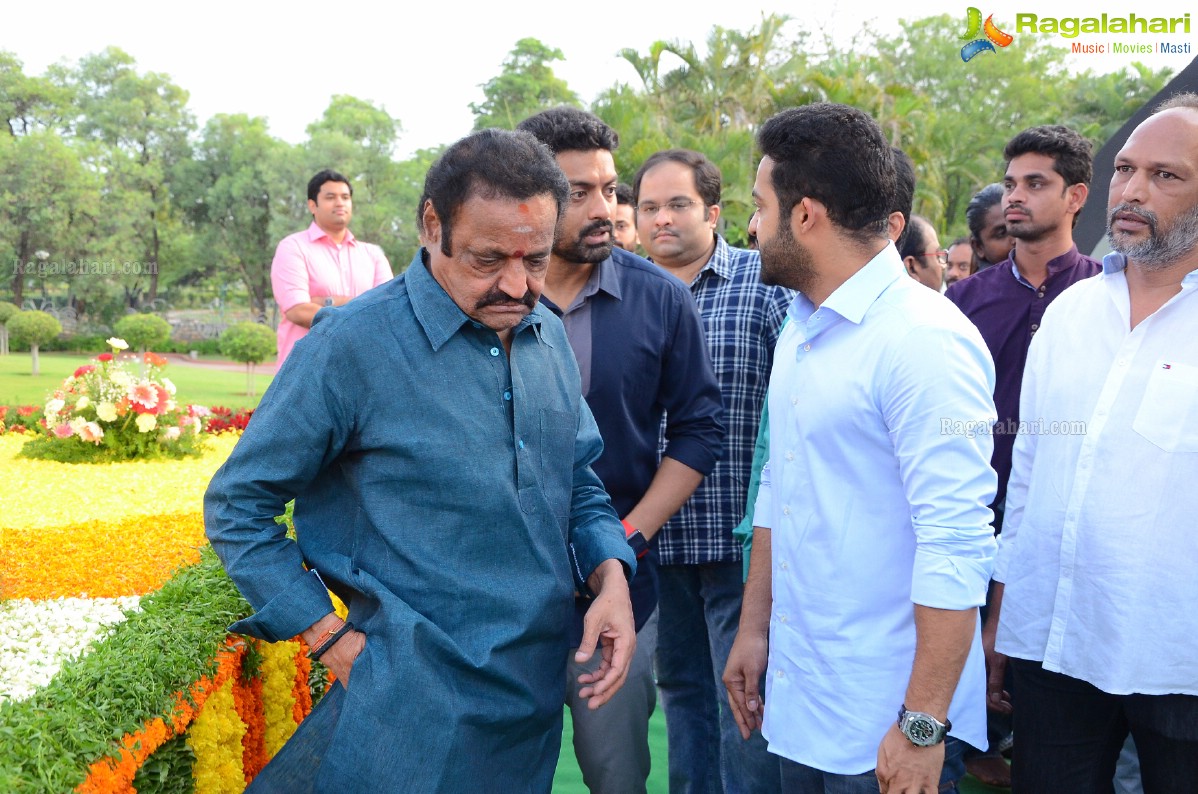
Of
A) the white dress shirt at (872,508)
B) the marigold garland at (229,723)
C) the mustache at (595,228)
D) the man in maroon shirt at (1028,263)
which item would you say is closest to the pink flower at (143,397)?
the marigold garland at (229,723)

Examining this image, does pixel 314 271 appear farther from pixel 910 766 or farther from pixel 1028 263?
pixel 910 766

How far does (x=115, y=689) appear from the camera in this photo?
2.42 m

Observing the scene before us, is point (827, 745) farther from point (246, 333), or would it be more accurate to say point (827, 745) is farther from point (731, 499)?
point (246, 333)

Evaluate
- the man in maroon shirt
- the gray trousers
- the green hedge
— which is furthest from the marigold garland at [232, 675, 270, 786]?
the man in maroon shirt

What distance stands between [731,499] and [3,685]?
2.30m

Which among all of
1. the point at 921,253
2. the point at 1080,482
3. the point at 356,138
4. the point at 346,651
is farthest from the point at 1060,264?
the point at 356,138

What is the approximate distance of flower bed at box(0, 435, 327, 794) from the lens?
2.16 meters

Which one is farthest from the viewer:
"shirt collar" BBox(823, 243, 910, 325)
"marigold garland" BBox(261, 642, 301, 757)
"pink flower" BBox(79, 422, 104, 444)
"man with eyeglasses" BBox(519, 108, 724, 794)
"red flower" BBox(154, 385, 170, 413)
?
"red flower" BBox(154, 385, 170, 413)

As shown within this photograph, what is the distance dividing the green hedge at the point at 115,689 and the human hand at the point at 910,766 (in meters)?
1.65

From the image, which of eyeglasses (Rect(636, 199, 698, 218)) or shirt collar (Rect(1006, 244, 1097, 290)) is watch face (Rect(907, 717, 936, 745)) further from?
shirt collar (Rect(1006, 244, 1097, 290))

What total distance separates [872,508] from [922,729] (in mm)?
429

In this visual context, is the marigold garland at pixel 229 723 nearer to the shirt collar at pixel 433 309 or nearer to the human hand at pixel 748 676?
the shirt collar at pixel 433 309

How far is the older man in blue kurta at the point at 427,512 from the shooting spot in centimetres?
185

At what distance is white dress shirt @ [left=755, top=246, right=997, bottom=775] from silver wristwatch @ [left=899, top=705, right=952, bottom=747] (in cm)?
13
